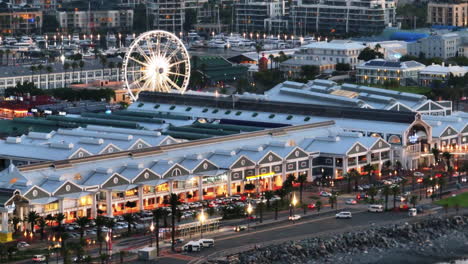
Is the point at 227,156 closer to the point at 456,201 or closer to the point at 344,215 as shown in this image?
the point at 344,215

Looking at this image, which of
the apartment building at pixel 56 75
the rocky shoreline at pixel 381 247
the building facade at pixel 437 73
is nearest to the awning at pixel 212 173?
the rocky shoreline at pixel 381 247

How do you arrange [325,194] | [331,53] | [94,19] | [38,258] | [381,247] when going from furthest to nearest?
[94,19], [331,53], [325,194], [381,247], [38,258]

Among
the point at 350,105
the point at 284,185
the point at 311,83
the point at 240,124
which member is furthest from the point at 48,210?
the point at 311,83

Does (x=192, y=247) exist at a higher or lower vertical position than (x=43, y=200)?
lower

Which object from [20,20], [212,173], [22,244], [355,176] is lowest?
[22,244]

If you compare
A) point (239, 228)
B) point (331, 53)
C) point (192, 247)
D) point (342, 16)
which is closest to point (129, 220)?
point (192, 247)

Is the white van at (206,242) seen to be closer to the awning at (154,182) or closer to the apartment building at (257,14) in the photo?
the awning at (154,182)

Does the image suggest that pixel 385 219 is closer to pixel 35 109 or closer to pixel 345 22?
pixel 35 109
